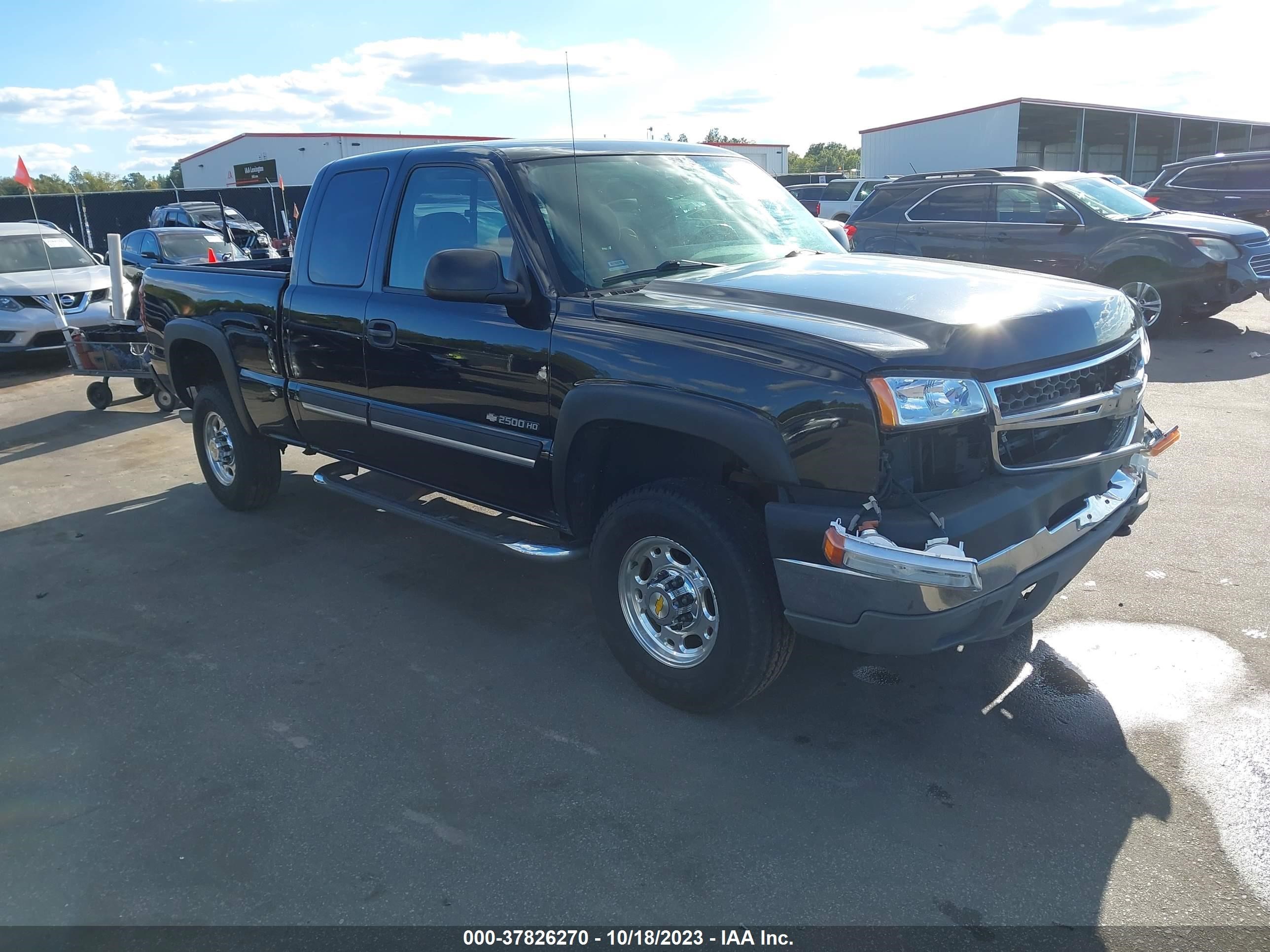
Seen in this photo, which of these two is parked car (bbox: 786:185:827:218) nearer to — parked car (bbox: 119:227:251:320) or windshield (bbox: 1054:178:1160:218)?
windshield (bbox: 1054:178:1160:218)

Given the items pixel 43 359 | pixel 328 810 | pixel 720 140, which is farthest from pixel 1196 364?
pixel 720 140

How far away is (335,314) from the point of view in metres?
4.79

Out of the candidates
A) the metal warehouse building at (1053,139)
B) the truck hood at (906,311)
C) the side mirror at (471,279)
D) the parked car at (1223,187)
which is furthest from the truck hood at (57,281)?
the metal warehouse building at (1053,139)

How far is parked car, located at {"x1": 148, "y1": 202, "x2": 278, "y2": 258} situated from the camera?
794 inches

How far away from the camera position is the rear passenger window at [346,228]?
15.4 ft

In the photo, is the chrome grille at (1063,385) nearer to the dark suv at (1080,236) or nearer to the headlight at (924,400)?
the headlight at (924,400)

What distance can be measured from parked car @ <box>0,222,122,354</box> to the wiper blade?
9.71 metres

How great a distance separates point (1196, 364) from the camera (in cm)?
937

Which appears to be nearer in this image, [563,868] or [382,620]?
[563,868]

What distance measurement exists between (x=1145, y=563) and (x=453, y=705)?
347cm

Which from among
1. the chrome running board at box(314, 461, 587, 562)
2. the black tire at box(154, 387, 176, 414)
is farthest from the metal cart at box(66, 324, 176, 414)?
the chrome running board at box(314, 461, 587, 562)

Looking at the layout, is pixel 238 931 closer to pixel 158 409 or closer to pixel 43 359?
pixel 158 409

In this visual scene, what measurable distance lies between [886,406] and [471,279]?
1.63 m

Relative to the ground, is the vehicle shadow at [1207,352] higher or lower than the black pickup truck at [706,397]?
lower
